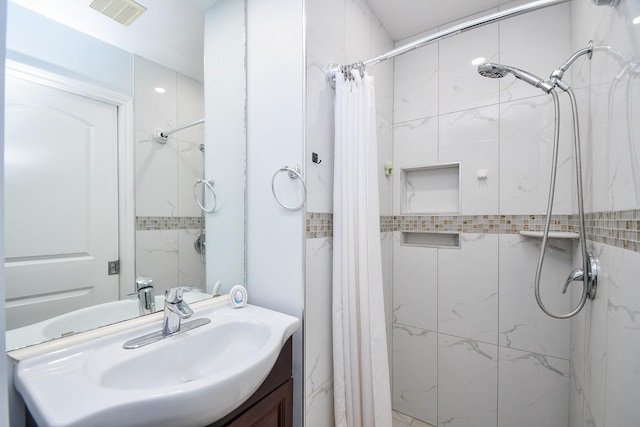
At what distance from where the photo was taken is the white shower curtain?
1229mm

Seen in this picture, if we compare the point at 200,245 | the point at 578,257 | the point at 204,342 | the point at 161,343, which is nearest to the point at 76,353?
the point at 161,343

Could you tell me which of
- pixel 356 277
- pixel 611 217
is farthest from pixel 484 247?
pixel 356 277

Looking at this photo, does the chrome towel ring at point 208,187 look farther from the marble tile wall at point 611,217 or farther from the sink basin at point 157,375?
the marble tile wall at point 611,217

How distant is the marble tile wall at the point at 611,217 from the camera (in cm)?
73

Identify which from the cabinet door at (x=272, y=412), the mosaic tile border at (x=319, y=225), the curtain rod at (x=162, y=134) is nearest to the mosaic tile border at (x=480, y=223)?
the mosaic tile border at (x=319, y=225)

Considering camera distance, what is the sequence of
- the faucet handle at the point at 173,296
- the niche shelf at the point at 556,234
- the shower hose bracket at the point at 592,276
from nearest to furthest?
the faucet handle at the point at 173,296, the shower hose bracket at the point at 592,276, the niche shelf at the point at 556,234

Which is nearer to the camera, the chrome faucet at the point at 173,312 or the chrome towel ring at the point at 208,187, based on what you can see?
the chrome faucet at the point at 173,312

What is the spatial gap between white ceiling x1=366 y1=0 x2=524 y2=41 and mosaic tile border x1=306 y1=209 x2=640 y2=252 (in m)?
1.25

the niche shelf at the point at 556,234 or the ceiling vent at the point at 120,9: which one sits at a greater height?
the ceiling vent at the point at 120,9

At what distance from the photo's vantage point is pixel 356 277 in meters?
1.26

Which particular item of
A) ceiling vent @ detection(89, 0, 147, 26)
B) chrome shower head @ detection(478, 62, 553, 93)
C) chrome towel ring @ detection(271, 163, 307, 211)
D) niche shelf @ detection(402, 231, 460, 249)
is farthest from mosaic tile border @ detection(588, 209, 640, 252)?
ceiling vent @ detection(89, 0, 147, 26)

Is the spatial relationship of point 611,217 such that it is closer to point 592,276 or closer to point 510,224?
point 592,276

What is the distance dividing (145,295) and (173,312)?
155 millimetres

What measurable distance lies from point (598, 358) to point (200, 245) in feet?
5.17
